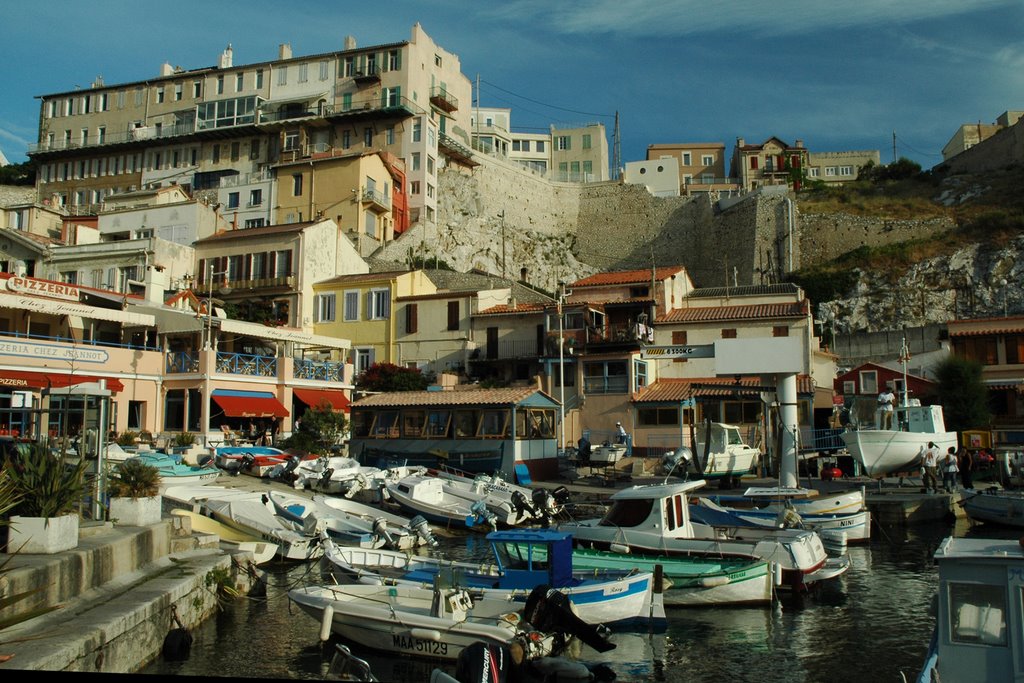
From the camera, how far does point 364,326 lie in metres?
41.0

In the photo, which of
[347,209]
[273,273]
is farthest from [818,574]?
[347,209]

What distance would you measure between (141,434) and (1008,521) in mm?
25696

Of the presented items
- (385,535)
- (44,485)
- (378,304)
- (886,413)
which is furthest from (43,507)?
(378,304)

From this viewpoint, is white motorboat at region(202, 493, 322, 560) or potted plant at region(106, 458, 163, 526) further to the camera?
white motorboat at region(202, 493, 322, 560)

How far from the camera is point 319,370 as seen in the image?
3391 cm

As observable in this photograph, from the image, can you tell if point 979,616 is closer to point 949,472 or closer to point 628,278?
point 949,472

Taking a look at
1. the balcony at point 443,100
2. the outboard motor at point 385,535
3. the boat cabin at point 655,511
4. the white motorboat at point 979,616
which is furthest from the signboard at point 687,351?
the balcony at point 443,100

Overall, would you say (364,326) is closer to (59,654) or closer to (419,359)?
(419,359)

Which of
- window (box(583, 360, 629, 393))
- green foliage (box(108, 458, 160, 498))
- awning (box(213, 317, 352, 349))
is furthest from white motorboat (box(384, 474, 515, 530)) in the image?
window (box(583, 360, 629, 393))

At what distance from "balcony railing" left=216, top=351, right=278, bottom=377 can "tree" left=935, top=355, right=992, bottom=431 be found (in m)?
29.0

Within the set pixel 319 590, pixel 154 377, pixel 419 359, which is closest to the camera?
pixel 319 590

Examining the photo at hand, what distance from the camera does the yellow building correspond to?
4050 centimetres

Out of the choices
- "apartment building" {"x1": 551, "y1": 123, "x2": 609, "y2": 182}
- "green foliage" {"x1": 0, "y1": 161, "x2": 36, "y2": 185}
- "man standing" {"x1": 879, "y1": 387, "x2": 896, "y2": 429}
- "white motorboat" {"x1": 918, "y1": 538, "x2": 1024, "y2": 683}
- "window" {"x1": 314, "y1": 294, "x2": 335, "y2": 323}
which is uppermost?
"apartment building" {"x1": 551, "y1": 123, "x2": 609, "y2": 182}

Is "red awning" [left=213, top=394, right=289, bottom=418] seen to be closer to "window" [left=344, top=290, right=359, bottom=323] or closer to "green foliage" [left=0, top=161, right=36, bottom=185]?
"window" [left=344, top=290, right=359, bottom=323]
